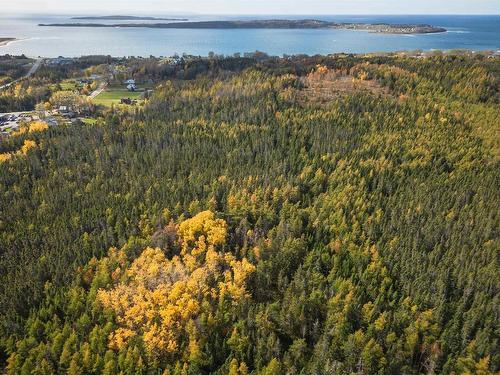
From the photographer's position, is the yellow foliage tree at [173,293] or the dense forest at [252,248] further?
the yellow foliage tree at [173,293]

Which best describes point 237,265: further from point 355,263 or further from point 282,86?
point 282,86

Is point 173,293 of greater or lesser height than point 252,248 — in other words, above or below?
below

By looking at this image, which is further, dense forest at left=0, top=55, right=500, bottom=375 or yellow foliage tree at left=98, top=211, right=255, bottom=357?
yellow foliage tree at left=98, top=211, right=255, bottom=357

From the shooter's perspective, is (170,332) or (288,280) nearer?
(170,332)

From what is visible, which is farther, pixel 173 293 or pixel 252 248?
pixel 252 248

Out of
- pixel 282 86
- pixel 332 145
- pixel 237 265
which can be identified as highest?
pixel 282 86

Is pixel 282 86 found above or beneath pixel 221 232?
above

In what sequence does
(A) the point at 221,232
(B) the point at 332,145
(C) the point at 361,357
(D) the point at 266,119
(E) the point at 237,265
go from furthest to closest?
(D) the point at 266,119 < (B) the point at 332,145 < (A) the point at 221,232 < (E) the point at 237,265 < (C) the point at 361,357

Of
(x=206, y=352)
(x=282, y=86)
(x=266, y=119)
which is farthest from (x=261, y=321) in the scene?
(x=282, y=86)
